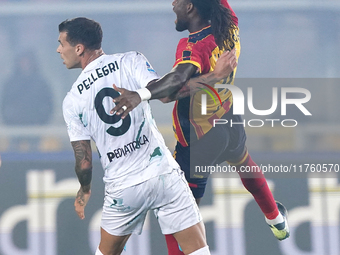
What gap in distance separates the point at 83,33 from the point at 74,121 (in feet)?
1.76

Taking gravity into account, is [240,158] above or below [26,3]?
below

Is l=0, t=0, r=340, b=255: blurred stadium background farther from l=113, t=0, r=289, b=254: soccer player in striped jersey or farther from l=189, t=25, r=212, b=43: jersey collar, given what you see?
l=189, t=25, r=212, b=43: jersey collar

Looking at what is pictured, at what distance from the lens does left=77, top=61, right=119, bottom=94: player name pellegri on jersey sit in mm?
3010

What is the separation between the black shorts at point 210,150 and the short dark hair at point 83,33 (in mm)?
987

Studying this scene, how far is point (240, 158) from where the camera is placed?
379 cm

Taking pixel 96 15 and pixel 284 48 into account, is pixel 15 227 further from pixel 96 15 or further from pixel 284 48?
pixel 284 48

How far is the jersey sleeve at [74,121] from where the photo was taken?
10.0ft

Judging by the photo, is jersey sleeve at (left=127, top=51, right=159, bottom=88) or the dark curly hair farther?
the dark curly hair

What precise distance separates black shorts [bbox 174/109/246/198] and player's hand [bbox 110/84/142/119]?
3.13 feet

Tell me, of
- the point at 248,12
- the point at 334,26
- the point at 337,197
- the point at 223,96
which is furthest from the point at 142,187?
the point at 334,26

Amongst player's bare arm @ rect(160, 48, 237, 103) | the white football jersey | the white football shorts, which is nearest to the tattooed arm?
the white football jersey

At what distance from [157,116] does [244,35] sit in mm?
1220

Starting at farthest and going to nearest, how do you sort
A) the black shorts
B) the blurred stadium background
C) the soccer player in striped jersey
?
1. the blurred stadium background
2. the black shorts
3. the soccer player in striped jersey

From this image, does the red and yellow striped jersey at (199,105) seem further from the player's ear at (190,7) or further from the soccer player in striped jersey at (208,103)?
the player's ear at (190,7)
